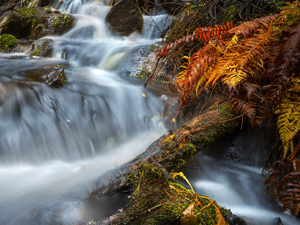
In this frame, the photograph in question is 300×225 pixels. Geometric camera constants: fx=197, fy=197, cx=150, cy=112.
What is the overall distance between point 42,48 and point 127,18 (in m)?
3.56

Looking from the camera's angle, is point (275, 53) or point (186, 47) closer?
point (275, 53)

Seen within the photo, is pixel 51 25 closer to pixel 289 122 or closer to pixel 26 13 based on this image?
pixel 26 13

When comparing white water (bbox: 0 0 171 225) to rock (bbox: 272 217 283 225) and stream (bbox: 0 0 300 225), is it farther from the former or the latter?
rock (bbox: 272 217 283 225)

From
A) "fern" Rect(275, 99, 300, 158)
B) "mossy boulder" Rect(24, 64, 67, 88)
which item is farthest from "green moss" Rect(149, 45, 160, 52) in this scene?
"fern" Rect(275, 99, 300, 158)

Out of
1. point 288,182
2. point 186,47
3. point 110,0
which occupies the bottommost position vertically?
point 288,182

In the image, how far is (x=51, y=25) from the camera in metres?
8.43

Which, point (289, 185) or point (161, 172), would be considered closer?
point (161, 172)

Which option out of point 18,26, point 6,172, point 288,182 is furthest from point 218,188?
point 18,26

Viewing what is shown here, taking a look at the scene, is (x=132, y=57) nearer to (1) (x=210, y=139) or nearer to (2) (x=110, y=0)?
(1) (x=210, y=139)

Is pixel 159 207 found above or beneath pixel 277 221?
above

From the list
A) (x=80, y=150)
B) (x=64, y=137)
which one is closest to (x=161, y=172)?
(x=80, y=150)

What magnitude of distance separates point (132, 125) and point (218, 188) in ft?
5.97

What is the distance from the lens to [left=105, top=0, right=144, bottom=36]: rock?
8.17 meters

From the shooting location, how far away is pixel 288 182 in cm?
192
